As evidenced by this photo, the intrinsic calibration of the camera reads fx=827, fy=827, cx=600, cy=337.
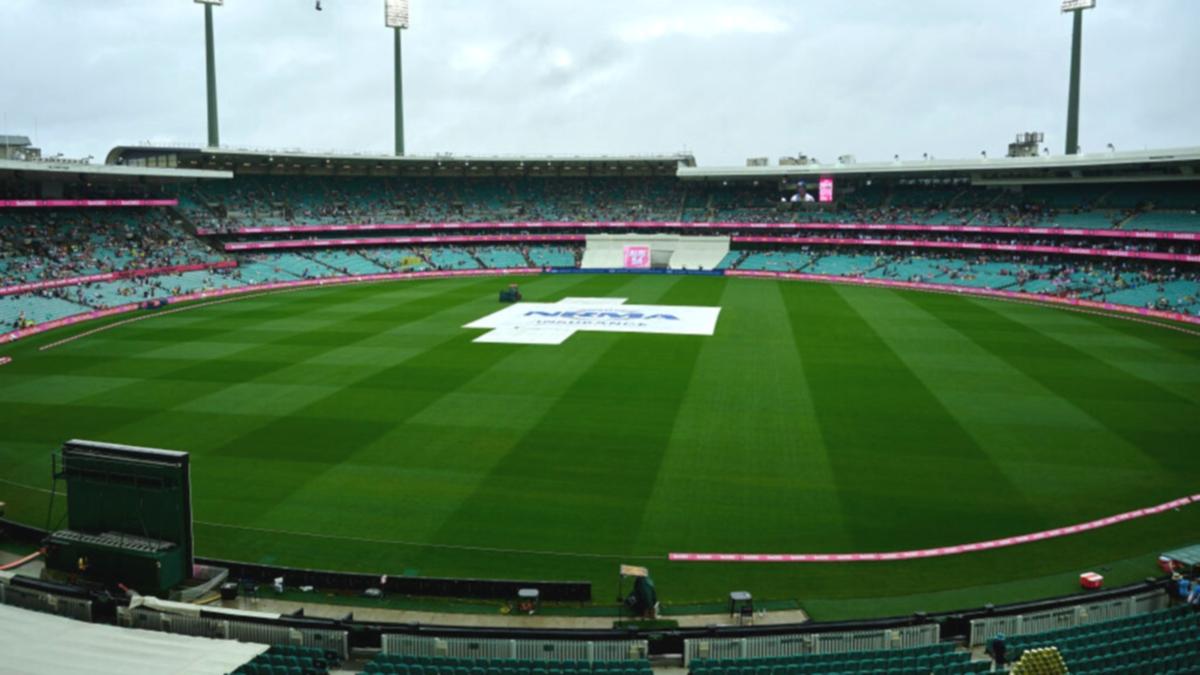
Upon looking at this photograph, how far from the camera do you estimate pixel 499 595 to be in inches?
680

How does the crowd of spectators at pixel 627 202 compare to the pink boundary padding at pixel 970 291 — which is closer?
the pink boundary padding at pixel 970 291

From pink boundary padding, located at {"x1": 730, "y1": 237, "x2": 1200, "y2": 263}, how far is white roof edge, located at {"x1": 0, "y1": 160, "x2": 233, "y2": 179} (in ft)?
182

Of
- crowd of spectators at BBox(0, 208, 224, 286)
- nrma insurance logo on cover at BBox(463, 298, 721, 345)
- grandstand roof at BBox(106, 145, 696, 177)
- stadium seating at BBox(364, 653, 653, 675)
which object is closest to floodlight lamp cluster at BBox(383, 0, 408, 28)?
grandstand roof at BBox(106, 145, 696, 177)

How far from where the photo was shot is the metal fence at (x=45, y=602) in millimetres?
13578

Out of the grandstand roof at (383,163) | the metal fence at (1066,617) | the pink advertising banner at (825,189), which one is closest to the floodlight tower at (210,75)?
the grandstand roof at (383,163)

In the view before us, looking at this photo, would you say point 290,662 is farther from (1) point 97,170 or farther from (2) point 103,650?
(1) point 97,170

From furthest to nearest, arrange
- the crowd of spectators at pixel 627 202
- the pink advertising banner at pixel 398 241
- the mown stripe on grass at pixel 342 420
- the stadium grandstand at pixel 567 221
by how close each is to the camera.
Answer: the pink advertising banner at pixel 398 241
the crowd of spectators at pixel 627 202
the stadium grandstand at pixel 567 221
the mown stripe on grass at pixel 342 420

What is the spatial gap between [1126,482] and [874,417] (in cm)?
830

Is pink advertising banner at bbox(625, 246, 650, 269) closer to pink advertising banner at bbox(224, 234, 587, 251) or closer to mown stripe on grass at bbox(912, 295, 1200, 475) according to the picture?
pink advertising banner at bbox(224, 234, 587, 251)

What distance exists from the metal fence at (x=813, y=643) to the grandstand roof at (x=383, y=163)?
82332 millimetres

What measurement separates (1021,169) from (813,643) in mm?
74804

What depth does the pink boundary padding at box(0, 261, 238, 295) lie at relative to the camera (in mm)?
57875

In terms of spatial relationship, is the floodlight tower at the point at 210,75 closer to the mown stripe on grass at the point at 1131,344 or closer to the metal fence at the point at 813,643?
the mown stripe on grass at the point at 1131,344

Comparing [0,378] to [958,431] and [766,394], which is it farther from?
[958,431]
